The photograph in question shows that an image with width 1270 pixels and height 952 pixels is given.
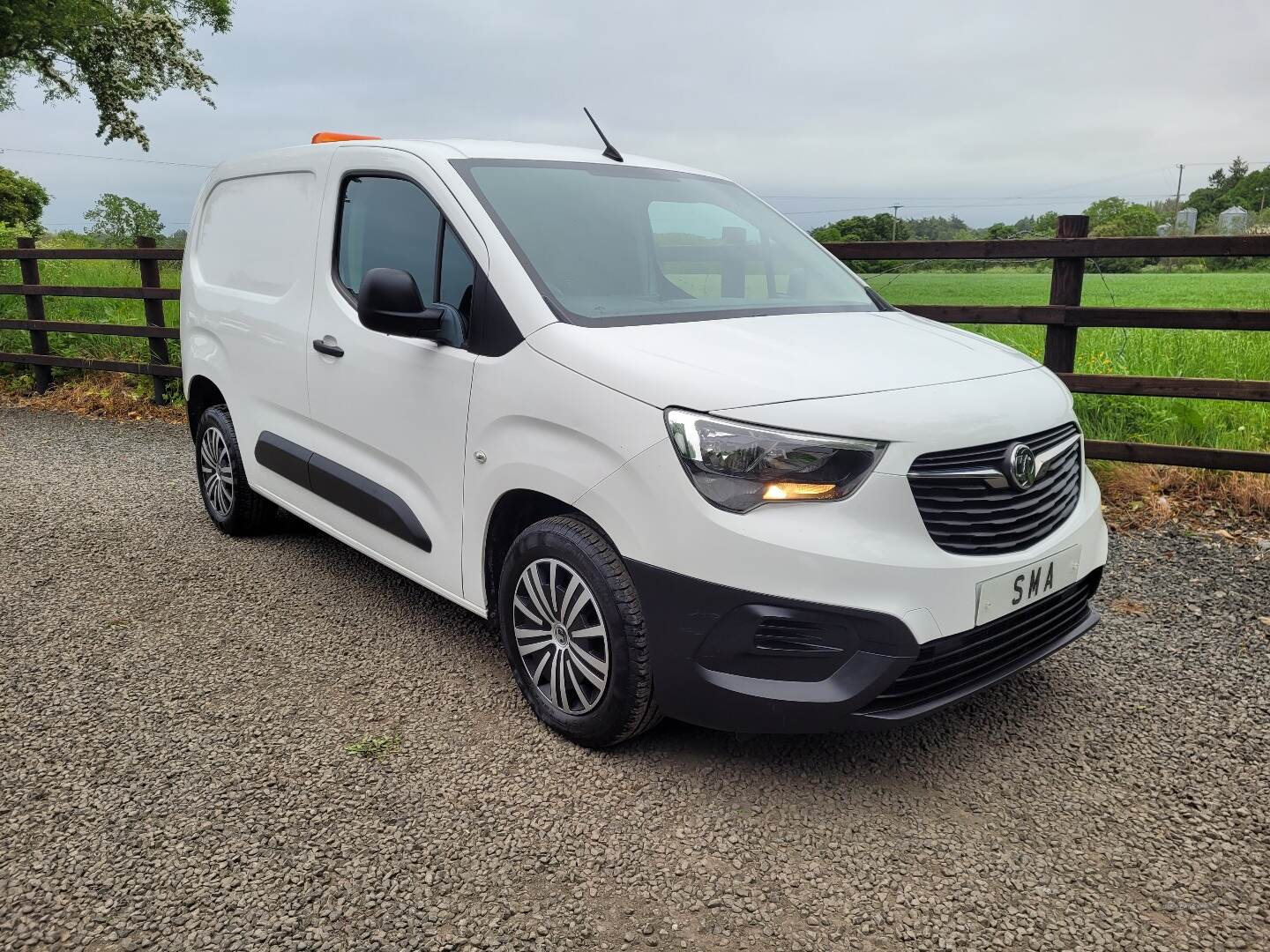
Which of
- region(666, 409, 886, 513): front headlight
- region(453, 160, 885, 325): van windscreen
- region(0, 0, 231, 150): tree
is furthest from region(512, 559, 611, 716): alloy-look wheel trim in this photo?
region(0, 0, 231, 150): tree

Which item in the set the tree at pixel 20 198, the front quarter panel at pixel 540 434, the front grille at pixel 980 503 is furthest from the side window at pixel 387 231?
the tree at pixel 20 198

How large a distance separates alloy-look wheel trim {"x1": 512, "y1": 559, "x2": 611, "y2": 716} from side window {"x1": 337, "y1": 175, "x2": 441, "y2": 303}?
104 cm

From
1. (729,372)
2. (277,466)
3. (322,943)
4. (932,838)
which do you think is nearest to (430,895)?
(322,943)

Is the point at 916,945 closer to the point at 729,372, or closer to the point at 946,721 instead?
the point at 946,721

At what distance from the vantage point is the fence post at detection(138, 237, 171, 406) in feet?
28.6

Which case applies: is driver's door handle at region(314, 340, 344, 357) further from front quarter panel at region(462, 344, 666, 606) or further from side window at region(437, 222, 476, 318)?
front quarter panel at region(462, 344, 666, 606)

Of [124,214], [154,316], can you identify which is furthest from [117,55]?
[154,316]

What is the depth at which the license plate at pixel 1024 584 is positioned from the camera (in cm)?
Result: 249

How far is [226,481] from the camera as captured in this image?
4891 mm

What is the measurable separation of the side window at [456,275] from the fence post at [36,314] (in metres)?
8.52

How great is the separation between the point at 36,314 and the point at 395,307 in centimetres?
894

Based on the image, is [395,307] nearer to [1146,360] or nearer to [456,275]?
[456,275]

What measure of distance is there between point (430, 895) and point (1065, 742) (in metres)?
1.96

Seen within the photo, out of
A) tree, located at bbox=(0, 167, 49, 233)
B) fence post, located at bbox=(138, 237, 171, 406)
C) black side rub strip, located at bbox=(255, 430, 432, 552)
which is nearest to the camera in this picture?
black side rub strip, located at bbox=(255, 430, 432, 552)
